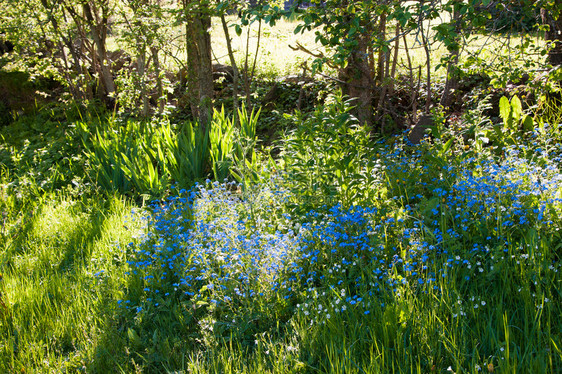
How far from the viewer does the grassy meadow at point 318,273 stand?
7.56ft

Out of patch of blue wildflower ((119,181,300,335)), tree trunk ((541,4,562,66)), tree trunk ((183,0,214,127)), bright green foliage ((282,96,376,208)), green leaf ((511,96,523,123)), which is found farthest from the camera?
tree trunk ((183,0,214,127))

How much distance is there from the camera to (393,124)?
5988 millimetres

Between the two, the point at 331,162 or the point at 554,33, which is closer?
the point at 331,162

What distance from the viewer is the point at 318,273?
10.0ft

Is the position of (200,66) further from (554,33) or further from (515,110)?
(554,33)

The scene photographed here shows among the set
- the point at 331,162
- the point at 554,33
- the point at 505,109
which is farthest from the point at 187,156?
the point at 554,33

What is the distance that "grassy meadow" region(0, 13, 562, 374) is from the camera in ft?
7.56

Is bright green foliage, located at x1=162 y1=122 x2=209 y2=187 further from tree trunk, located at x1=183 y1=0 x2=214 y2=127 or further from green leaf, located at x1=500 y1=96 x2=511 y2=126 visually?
green leaf, located at x1=500 y1=96 x2=511 y2=126

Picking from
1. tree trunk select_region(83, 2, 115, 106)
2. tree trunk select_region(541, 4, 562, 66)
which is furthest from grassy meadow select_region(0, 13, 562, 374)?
tree trunk select_region(83, 2, 115, 106)

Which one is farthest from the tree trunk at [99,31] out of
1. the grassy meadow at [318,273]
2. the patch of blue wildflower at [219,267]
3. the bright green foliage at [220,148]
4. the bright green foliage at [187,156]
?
the patch of blue wildflower at [219,267]

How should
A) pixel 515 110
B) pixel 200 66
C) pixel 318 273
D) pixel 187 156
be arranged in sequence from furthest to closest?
pixel 200 66
pixel 187 156
pixel 515 110
pixel 318 273

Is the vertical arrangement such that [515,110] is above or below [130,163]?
above

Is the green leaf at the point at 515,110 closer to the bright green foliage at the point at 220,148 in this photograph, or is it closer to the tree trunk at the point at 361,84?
the tree trunk at the point at 361,84

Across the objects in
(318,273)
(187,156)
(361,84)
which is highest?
(361,84)
